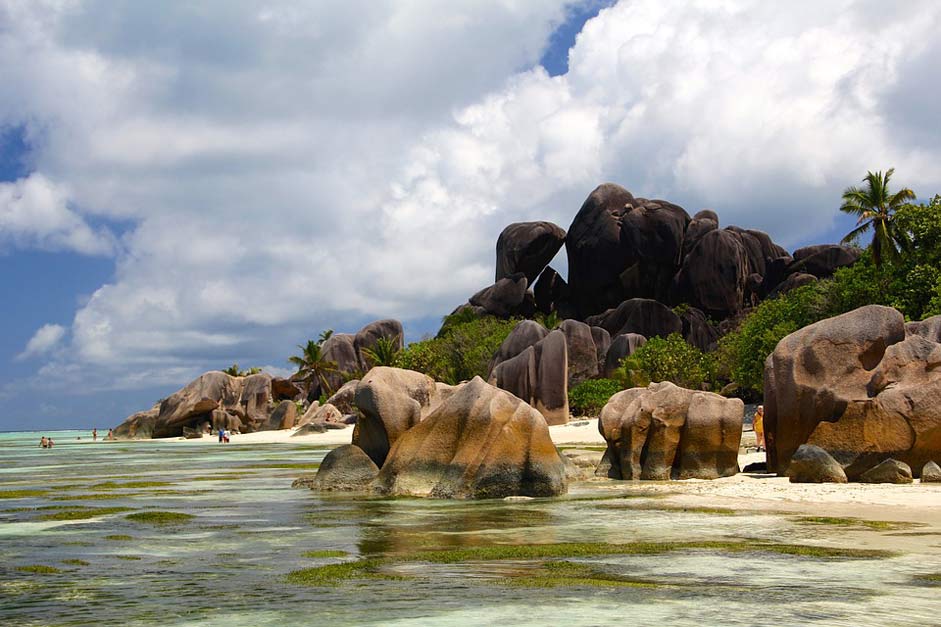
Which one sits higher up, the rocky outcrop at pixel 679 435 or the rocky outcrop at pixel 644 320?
the rocky outcrop at pixel 644 320

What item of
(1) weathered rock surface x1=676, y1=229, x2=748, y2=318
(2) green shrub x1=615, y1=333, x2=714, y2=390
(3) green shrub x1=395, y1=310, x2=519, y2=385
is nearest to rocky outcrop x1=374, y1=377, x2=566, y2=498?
(2) green shrub x1=615, y1=333, x2=714, y2=390

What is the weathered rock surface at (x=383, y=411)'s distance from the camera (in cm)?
2148

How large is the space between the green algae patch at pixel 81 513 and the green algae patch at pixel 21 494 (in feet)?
13.5

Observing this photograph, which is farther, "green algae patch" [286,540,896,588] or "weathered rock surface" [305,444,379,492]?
"weathered rock surface" [305,444,379,492]

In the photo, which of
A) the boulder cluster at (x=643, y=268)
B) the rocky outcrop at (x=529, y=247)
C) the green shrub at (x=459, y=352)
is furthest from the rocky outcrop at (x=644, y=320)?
the rocky outcrop at (x=529, y=247)

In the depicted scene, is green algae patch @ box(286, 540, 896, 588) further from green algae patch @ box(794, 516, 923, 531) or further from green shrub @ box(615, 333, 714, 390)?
green shrub @ box(615, 333, 714, 390)

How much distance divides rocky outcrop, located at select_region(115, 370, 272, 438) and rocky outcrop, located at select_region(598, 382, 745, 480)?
57.0 metres

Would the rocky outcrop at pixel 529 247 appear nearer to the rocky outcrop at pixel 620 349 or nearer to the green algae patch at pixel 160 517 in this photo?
the rocky outcrop at pixel 620 349

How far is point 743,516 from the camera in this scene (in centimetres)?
1510

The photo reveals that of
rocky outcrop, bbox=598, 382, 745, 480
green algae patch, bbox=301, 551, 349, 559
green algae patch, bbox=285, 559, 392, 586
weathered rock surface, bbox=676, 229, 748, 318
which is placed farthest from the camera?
weathered rock surface, bbox=676, 229, 748, 318

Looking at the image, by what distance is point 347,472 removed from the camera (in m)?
21.8

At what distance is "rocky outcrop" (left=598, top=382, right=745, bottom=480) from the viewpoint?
22.0 metres

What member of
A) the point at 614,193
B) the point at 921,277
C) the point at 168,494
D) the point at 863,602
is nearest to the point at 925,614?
the point at 863,602

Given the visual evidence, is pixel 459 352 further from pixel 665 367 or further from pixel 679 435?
pixel 679 435
